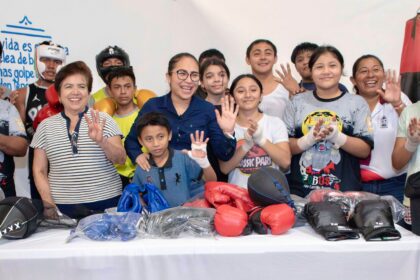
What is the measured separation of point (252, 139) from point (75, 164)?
2.49 ft

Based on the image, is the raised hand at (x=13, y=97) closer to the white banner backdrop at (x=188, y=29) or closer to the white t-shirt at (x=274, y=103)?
the white banner backdrop at (x=188, y=29)

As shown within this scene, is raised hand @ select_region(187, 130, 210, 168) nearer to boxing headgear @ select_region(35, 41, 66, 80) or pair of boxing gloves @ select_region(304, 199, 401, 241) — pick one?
pair of boxing gloves @ select_region(304, 199, 401, 241)

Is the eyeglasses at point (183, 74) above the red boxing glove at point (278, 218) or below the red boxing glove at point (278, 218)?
above

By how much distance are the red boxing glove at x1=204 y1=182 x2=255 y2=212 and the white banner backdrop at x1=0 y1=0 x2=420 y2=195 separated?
6.23 feet

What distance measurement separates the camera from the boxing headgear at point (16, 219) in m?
1.44

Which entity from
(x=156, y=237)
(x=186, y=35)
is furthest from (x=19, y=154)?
(x=186, y=35)

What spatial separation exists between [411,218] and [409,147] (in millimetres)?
435

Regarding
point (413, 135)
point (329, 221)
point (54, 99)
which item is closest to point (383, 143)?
point (413, 135)

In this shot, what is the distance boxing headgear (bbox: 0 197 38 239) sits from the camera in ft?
4.72

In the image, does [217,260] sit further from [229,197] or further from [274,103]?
[274,103]

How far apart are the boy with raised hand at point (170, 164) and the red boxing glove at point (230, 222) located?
346mm

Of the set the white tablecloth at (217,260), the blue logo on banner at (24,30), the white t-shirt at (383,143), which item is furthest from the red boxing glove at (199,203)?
the blue logo on banner at (24,30)

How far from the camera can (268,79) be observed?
2686 millimetres

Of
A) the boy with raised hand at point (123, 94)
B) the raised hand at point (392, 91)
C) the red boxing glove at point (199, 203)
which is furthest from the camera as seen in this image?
the boy with raised hand at point (123, 94)
